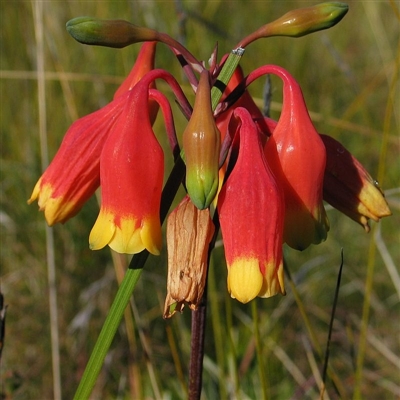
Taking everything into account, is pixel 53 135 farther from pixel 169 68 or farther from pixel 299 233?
pixel 299 233

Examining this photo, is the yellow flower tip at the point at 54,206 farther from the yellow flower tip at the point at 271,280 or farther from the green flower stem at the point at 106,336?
the yellow flower tip at the point at 271,280

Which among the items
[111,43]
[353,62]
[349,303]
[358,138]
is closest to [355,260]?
[349,303]

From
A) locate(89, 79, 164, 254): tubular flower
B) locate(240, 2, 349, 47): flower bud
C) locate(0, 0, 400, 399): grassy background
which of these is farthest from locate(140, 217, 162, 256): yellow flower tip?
locate(0, 0, 400, 399): grassy background

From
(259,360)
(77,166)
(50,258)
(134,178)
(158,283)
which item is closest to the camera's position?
(134,178)

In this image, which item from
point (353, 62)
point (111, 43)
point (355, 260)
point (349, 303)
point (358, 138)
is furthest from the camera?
point (353, 62)

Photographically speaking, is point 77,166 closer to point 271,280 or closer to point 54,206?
point 54,206

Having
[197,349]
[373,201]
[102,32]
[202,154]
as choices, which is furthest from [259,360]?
[102,32]

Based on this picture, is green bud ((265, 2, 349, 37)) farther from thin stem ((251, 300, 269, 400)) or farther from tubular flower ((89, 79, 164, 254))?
thin stem ((251, 300, 269, 400))
